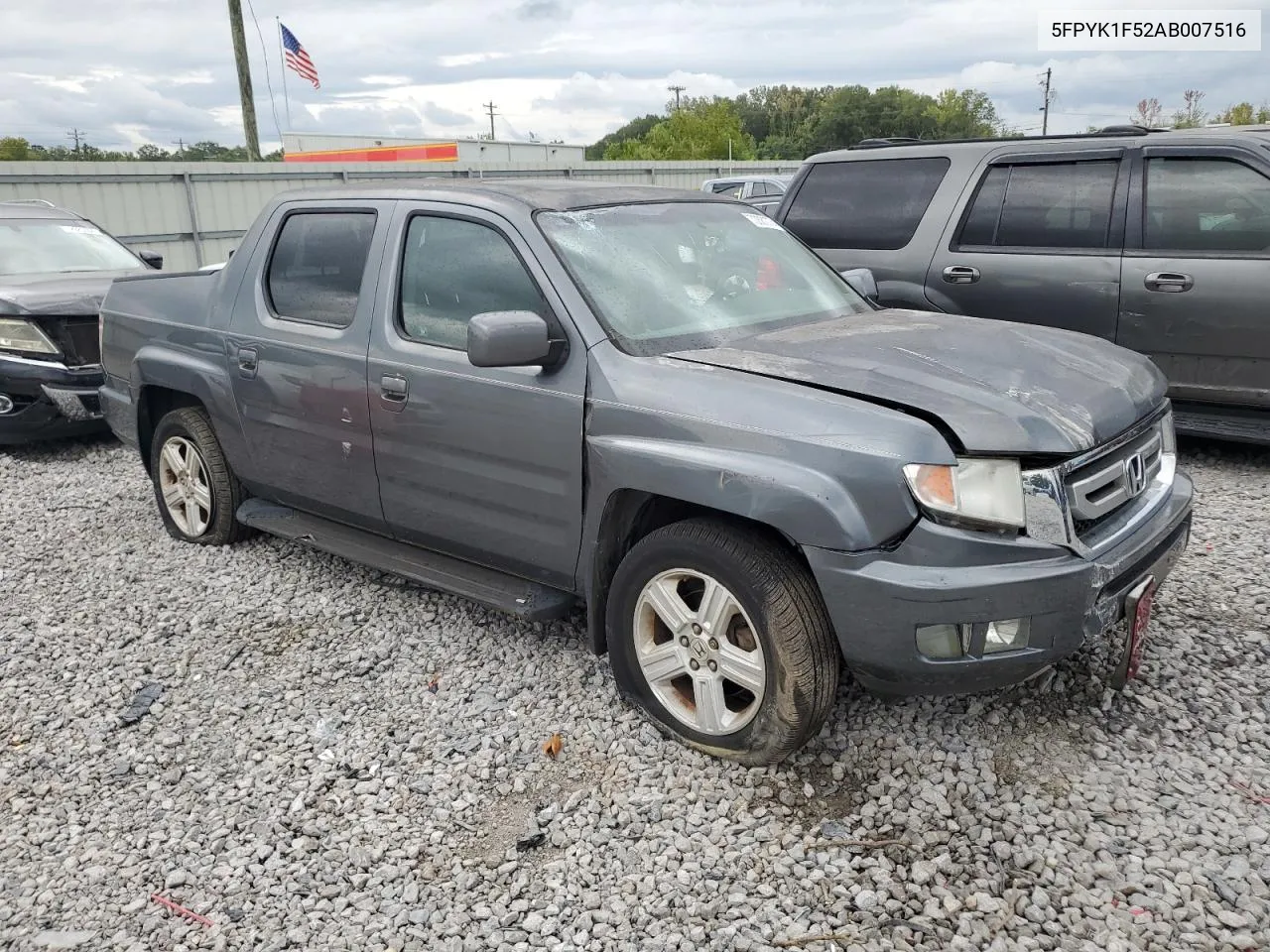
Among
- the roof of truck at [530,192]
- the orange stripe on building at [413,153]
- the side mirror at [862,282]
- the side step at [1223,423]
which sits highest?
the orange stripe on building at [413,153]

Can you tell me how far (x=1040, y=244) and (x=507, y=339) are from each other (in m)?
4.15

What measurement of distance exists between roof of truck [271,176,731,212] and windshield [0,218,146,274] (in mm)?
4894

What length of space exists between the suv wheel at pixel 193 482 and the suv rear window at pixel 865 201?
4.04 m

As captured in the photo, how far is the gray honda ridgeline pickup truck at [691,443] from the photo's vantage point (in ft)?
8.86

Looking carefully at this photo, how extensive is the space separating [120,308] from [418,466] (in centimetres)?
262

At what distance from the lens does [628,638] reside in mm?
3283

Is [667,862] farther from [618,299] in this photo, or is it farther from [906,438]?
[618,299]

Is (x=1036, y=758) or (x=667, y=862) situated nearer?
(x=667, y=862)

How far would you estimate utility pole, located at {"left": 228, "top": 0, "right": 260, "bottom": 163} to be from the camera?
20812mm

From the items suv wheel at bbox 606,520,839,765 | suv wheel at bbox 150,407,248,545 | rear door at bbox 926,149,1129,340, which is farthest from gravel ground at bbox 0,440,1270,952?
rear door at bbox 926,149,1129,340

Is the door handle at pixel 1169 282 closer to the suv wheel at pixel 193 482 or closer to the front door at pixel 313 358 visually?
the front door at pixel 313 358

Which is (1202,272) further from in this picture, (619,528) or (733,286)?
(619,528)

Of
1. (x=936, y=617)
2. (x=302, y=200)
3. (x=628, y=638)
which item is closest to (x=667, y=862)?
(x=628, y=638)

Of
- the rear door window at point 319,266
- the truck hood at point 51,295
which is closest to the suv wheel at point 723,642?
the rear door window at point 319,266
